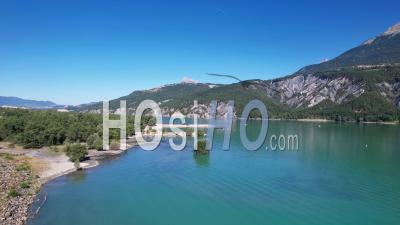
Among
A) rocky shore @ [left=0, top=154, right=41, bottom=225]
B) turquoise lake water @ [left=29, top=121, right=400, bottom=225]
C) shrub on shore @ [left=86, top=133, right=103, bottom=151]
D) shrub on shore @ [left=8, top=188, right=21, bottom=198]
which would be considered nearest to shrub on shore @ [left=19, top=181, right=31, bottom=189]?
rocky shore @ [left=0, top=154, right=41, bottom=225]

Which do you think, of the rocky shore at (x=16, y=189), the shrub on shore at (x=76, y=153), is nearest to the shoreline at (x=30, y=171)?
the rocky shore at (x=16, y=189)

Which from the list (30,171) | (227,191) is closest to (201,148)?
(227,191)

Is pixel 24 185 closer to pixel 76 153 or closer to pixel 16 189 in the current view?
pixel 16 189

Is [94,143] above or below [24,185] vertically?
above

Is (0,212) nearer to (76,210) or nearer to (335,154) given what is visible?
(76,210)

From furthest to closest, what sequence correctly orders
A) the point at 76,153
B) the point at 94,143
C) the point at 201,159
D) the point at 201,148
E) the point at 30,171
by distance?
the point at 94,143
the point at 201,148
the point at 201,159
the point at 76,153
the point at 30,171

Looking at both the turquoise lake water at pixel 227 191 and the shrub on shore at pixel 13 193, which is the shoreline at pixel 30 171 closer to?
the shrub on shore at pixel 13 193

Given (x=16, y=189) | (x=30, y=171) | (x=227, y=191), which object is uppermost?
(x=30, y=171)

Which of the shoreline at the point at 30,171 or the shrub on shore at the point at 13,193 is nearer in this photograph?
the shoreline at the point at 30,171

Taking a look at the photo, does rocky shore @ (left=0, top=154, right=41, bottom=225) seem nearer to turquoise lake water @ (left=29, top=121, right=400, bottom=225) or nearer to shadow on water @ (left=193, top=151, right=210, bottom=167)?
turquoise lake water @ (left=29, top=121, right=400, bottom=225)
